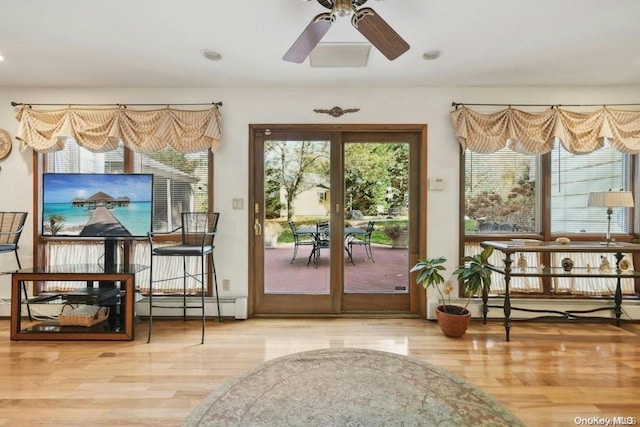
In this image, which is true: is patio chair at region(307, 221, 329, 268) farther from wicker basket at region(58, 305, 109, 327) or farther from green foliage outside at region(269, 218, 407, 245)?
wicker basket at region(58, 305, 109, 327)

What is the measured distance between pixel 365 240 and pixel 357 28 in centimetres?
214

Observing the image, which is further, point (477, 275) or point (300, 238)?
point (300, 238)

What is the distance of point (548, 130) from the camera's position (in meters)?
3.10

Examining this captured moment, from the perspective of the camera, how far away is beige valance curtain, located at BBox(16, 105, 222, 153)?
10.3 ft

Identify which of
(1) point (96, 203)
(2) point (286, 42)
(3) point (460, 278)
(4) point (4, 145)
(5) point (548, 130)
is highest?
(2) point (286, 42)

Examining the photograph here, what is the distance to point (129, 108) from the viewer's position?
10.6ft

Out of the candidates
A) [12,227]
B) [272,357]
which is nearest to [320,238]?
[272,357]

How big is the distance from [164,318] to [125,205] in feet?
4.09

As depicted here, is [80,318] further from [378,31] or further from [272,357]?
[378,31]

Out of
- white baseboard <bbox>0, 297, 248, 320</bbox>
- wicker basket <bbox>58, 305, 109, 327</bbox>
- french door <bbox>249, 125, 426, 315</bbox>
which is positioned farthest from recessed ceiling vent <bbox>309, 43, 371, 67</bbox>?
wicker basket <bbox>58, 305, 109, 327</bbox>

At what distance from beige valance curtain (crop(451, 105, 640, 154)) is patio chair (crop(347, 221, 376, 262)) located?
1.28 metres

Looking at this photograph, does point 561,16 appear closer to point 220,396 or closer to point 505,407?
point 505,407

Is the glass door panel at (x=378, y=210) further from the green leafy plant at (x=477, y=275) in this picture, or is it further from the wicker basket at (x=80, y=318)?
the wicker basket at (x=80, y=318)

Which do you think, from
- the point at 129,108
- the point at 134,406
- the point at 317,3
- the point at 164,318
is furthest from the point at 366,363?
the point at 129,108
